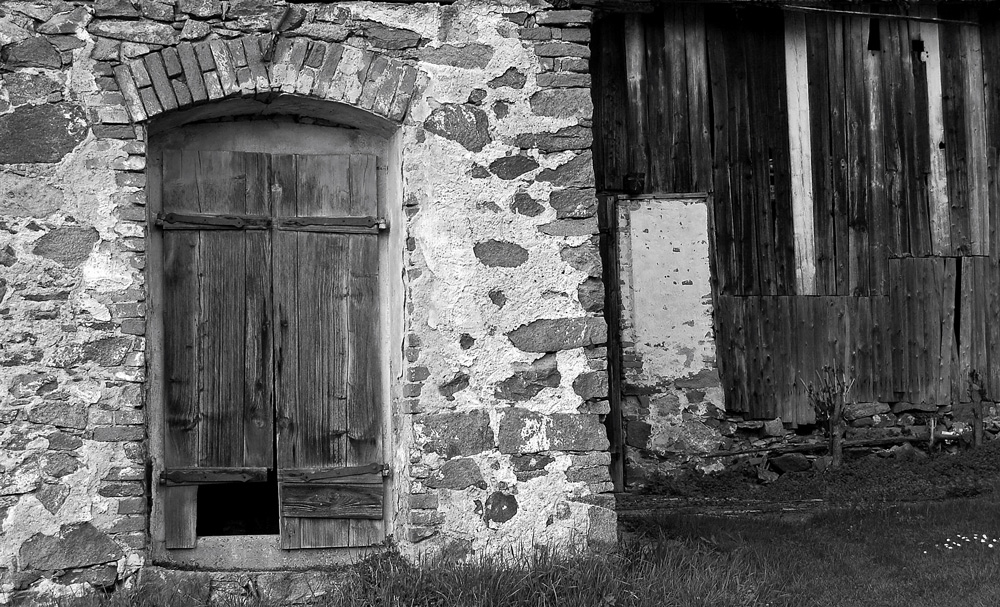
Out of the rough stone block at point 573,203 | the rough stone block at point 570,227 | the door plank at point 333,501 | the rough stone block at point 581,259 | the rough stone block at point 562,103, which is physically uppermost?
the rough stone block at point 562,103

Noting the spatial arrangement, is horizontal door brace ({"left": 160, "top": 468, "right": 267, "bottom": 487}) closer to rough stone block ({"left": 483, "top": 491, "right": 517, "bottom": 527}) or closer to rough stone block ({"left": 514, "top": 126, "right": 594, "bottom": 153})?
rough stone block ({"left": 483, "top": 491, "right": 517, "bottom": 527})

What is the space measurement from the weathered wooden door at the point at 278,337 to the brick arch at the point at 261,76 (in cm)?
42

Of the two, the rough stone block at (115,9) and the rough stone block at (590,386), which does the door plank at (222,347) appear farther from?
the rough stone block at (590,386)

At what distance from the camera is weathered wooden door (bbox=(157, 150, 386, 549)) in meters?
4.89

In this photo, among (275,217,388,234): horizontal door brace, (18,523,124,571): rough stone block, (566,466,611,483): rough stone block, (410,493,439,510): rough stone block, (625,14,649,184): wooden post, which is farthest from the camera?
(625,14,649,184): wooden post

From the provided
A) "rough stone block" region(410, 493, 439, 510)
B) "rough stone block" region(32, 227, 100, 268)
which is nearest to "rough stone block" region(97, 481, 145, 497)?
"rough stone block" region(32, 227, 100, 268)

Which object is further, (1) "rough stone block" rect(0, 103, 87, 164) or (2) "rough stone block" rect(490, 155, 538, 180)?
(2) "rough stone block" rect(490, 155, 538, 180)

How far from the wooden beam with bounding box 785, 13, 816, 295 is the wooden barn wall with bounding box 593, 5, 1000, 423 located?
13mm

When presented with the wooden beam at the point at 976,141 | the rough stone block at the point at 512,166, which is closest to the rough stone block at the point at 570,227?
the rough stone block at the point at 512,166

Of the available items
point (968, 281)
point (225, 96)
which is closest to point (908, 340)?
point (968, 281)

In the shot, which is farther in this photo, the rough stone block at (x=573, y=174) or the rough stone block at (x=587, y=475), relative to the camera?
the rough stone block at (x=573, y=174)

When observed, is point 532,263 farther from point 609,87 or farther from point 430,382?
point 609,87

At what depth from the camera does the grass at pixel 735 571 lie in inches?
171

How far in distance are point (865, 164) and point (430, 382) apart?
5.77 meters
